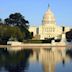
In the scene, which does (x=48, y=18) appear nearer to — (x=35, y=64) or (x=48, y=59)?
(x=48, y=59)

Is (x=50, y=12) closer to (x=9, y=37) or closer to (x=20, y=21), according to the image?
(x=20, y=21)

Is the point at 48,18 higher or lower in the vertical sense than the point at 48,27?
higher

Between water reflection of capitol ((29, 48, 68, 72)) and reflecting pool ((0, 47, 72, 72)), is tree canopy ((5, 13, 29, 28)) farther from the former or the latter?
Answer: reflecting pool ((0, 47, 72, 72))

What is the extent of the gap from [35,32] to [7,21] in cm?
3556

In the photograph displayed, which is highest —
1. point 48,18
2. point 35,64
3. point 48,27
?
point 48,18

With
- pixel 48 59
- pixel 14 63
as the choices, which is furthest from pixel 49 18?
pixel 14 63

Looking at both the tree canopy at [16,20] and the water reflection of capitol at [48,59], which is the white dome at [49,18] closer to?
the tree canopy at [16,20]

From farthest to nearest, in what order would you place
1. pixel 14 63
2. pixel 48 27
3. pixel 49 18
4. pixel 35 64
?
pixel 49 18 < pixel 48 27 < pixel 14 63 < pixel 35 64

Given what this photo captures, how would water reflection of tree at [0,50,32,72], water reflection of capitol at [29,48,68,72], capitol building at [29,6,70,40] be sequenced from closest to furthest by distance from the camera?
water reflection of tree at [0,50,32,72]
water reflection of capitol at [29,48,68,72]
capitol building at [29,6,70,40]

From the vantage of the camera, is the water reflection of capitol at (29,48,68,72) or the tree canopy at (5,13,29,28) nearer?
the water reflection of capitol at (29,48,68,72)

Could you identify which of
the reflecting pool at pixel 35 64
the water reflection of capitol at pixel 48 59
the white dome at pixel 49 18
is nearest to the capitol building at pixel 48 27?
the white dome at pixel 49 18

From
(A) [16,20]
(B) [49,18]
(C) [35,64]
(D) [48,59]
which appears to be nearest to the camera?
(C) [35,64]

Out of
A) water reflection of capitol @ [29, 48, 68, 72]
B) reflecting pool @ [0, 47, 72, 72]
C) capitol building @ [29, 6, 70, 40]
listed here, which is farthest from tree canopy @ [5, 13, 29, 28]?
reflecting pool @ [0, 47, 72, 72]

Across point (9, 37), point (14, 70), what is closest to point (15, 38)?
point (9, 37)
